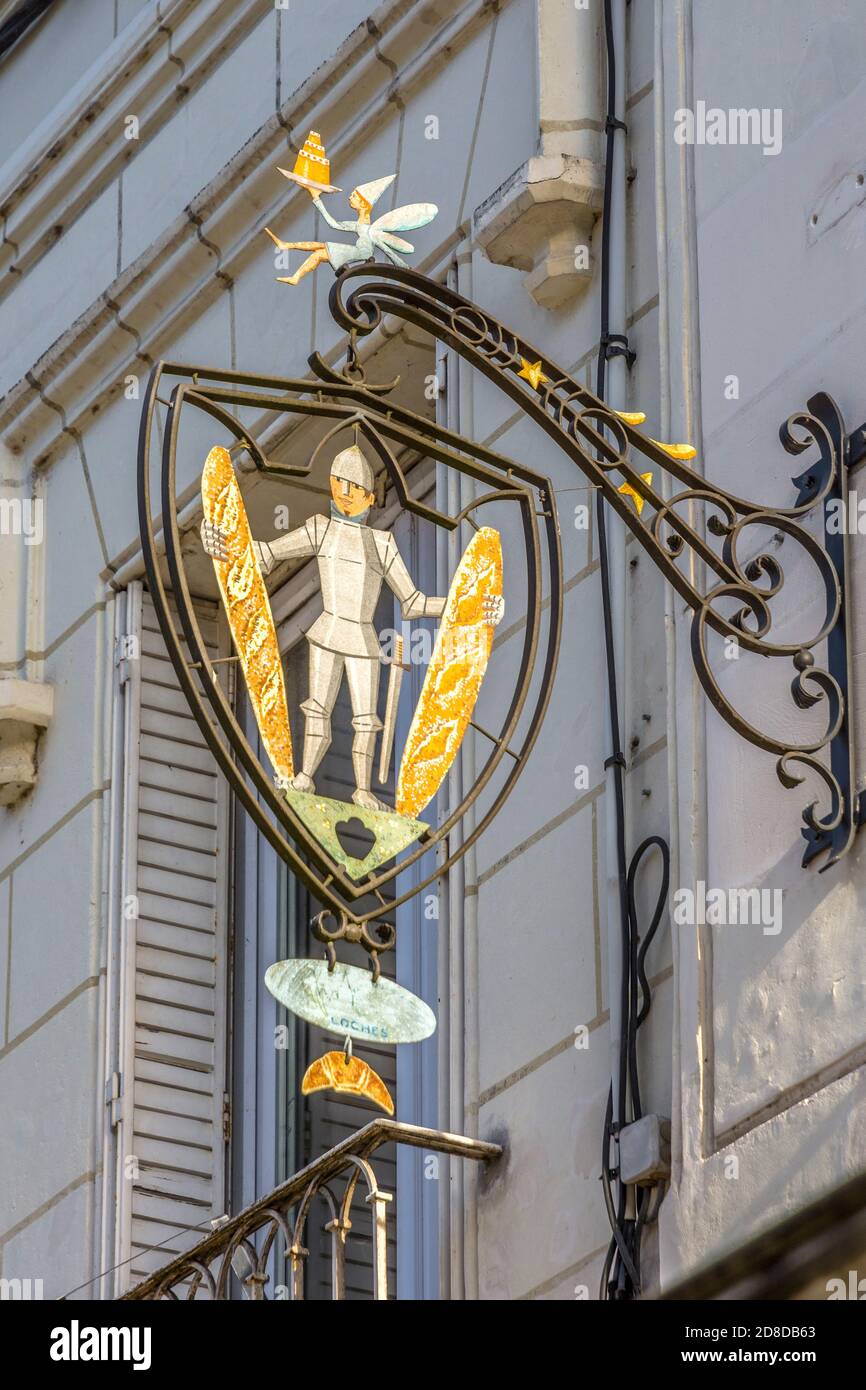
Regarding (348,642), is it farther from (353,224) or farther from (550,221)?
(550,221)

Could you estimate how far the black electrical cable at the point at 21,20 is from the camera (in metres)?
10.6

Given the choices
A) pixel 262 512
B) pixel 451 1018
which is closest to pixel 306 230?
pixel 262 512

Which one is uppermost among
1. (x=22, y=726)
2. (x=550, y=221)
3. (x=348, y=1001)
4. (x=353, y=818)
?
(x=550, y=221)

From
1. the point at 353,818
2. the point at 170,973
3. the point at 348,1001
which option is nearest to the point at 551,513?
the point at 353,818

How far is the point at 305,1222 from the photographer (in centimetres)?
714

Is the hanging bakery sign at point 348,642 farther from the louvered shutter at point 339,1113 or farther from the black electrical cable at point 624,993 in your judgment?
the louvered shutter at point 339,1113

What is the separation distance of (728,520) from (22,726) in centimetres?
372

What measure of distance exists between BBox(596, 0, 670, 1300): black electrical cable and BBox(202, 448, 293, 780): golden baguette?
134cm

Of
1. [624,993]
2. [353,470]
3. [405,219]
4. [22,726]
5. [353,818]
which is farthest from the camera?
[22,726]
